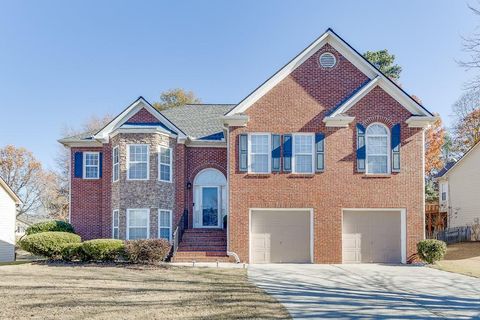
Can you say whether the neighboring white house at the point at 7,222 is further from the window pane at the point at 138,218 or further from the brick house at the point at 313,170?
the window pane at the point at 138,218

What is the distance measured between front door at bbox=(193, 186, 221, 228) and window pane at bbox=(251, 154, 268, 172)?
330 cm

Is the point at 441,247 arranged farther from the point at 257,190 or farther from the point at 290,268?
the point at 257,190

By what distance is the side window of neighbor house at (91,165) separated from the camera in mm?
22500

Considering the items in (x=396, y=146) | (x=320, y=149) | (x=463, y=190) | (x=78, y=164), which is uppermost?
(x=396, y=146)

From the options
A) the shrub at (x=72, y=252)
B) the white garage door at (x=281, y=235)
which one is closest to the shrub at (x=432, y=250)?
the white garage door at (x=281, y=235)

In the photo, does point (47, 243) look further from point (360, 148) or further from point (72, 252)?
point (360, 148)

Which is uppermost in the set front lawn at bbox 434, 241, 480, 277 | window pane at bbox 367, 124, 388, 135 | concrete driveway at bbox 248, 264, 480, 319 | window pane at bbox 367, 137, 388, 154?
window pane at bbox 367, 124, 388, 135

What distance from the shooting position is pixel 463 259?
2127 centimetres

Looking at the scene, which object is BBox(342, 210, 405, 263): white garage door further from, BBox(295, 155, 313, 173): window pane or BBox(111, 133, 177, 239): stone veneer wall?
BBox(111, 133, 177, 239): stone veneer wall

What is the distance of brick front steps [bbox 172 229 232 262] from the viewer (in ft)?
61.4

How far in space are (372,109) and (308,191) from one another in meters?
4.66

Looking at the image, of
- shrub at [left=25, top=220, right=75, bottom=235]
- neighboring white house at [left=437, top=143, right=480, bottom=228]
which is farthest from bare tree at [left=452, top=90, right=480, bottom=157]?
shrub at [left=25, top=220, right=75, bottom=235]

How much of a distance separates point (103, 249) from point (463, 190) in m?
25.3

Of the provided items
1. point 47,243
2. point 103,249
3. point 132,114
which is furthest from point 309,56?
point 47,243
